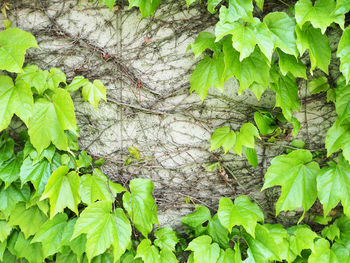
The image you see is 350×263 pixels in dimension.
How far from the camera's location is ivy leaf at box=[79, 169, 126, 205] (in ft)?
5.24

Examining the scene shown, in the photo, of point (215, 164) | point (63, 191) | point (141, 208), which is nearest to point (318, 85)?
point (215, 164)

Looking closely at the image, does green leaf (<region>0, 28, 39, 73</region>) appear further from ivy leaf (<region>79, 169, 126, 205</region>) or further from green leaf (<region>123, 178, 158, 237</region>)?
green leaf (<region>123, 178, 158, 237</region>)

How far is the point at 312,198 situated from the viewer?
1.56m

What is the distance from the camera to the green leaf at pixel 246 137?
1596 mm

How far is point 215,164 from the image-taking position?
6.08ft

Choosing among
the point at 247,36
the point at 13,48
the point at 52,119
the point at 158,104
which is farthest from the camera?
the point at 158,104

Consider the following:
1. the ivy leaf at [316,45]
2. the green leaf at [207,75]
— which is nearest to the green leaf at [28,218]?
the green leaf at [207,75]

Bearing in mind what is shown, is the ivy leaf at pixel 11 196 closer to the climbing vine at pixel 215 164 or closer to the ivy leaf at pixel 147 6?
the climbing vine at pixel 215 164

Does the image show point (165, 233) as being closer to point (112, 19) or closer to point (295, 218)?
point (295, 218)

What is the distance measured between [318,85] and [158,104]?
36.4 inches

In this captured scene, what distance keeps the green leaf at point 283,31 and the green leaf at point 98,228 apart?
3.87 ft

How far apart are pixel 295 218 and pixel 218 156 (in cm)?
65

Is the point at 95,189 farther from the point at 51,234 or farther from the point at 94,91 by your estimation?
the point at 94,91

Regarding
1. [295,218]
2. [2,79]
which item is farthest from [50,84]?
[295,218]
